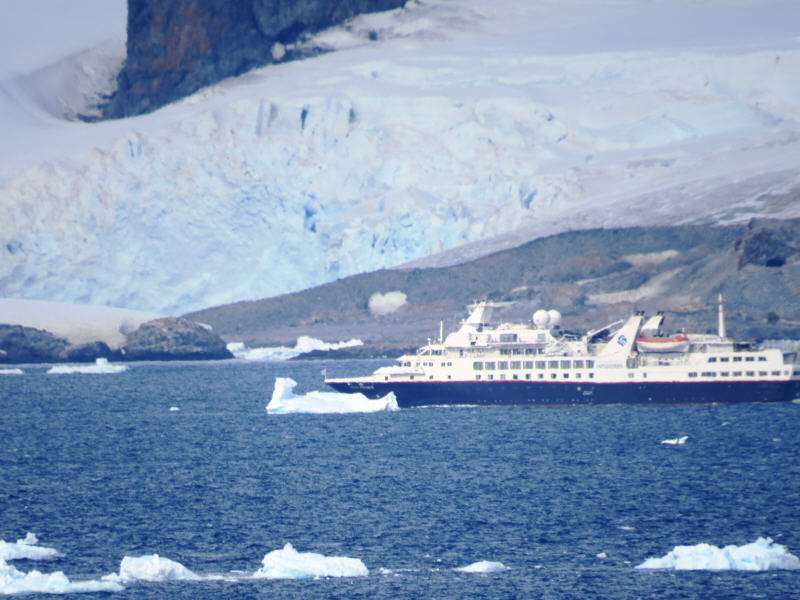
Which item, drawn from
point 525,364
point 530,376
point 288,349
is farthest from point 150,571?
point 288,349

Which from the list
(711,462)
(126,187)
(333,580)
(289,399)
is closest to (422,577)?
(333,580)

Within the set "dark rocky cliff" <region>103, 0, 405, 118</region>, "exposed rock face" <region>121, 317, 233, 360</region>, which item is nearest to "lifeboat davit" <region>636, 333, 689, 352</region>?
"exposed rock face" <region>121, 317, 233, 360</region>

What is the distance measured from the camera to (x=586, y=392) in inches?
2771

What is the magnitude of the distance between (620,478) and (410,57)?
120344mm

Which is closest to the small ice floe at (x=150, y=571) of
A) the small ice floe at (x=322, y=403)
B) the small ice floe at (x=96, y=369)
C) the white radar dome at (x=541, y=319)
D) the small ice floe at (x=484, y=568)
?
the small ice floe at (x=484, y=568)

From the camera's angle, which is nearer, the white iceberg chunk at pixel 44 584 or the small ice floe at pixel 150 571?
the white iceberg chunk at pixel 44 584

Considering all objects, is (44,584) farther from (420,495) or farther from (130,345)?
(130,345)

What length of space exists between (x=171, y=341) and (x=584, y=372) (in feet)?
198

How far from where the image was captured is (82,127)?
161 m

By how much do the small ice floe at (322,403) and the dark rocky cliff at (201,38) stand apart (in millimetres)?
117874

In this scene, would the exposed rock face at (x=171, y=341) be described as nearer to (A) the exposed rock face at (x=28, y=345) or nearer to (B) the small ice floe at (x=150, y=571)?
(A) the exposed rock face at (x=28, y=345)

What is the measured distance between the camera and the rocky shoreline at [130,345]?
120875 millimetres

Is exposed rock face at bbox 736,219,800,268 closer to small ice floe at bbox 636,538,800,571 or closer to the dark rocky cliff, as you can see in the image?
the dark rocky cliff

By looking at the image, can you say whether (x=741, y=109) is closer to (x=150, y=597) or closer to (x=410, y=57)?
(x=410, y=57)
